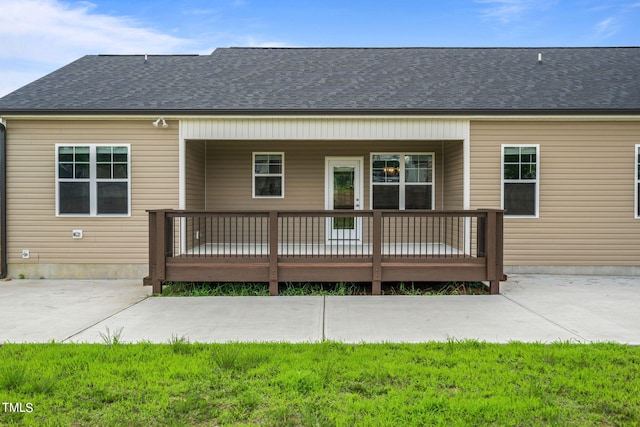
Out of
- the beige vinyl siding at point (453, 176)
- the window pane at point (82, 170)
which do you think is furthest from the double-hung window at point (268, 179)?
the beige vinyl siding at point (453, 176)

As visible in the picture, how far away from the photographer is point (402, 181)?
10672 mm

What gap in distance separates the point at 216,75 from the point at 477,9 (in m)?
11.9

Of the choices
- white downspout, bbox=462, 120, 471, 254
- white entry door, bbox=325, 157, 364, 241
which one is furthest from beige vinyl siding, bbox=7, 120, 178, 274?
white downspout, bbox=462, 120, 471, 254

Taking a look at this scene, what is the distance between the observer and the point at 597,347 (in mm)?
4449

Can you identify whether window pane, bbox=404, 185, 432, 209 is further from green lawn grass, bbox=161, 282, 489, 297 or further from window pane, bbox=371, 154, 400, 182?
green lawn grass, bbox=161, 282, 489, 297

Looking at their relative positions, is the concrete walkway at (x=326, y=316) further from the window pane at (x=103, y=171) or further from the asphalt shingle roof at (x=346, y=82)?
the asphalt shingle roof at (x=346, y=82)

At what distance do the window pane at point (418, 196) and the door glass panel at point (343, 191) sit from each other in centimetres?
119

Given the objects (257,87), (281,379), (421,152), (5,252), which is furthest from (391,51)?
(281,379)

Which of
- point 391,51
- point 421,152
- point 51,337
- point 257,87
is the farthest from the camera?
point 391,51

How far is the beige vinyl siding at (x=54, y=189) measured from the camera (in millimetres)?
8914

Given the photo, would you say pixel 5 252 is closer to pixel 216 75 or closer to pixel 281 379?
pixel 216 75

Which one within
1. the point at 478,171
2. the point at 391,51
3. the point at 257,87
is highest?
the point at 391,51

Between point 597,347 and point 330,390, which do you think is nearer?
point 330,390

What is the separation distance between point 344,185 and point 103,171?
483cm
